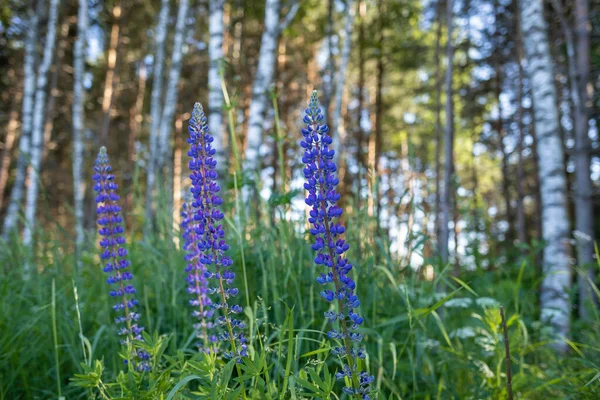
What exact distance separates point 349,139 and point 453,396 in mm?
19771

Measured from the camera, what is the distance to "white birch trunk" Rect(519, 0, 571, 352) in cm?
607

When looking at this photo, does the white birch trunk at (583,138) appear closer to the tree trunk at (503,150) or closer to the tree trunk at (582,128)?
the tree trunk at (582,128)

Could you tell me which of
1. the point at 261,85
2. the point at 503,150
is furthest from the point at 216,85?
the point at 503,150

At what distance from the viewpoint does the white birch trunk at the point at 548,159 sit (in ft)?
19.9

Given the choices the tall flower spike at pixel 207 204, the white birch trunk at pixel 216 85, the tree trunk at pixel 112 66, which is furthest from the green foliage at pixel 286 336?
the tree trunk at pixel 112 66

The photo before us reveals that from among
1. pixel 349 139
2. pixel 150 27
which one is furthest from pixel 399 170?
pixel 150 27

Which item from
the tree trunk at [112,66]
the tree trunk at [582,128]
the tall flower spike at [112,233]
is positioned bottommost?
the tall flower spike at [112,233]

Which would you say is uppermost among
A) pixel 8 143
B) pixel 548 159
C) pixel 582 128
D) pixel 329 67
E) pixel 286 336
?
pixel 329 67

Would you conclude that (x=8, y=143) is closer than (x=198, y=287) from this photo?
No

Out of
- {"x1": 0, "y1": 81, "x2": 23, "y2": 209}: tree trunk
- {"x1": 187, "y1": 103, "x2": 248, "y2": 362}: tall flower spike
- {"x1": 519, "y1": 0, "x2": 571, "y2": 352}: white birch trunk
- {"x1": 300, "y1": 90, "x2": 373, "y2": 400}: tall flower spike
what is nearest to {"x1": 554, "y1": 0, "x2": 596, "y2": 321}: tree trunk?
{"x1": 519, "y1": 0, "x2": 571, "y2": 352}: white birch trunk

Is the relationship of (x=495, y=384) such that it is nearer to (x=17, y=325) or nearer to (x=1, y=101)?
(x=17, y=325)

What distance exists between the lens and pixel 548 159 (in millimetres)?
6504

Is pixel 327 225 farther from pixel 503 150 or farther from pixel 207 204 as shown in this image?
pixel 503 150

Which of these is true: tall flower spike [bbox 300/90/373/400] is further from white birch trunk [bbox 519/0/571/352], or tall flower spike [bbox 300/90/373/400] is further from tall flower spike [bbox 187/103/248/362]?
white birch trunk [bbox 519/0/571/352]
